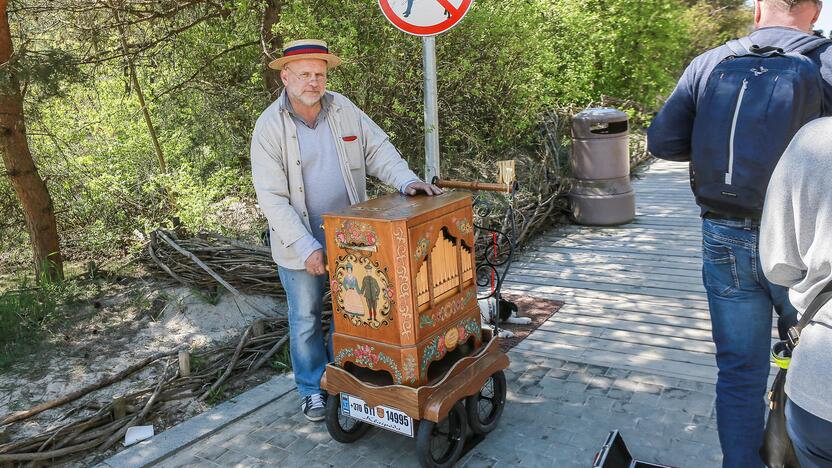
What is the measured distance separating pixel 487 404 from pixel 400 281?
1164mm

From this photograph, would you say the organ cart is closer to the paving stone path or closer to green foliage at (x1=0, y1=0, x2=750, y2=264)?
the paving stone path

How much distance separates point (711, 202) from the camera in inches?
97.5

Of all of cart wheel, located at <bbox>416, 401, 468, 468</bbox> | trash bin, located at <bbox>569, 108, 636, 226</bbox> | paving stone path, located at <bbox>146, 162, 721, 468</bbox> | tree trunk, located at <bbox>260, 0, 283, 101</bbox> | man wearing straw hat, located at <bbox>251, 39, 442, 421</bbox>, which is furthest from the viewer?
trash bin, located at <bbox>569, 108, 636, 226</bbox>

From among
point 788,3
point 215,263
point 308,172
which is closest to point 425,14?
point 308,172

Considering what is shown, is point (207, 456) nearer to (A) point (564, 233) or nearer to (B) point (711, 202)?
(B) point (711, 202)

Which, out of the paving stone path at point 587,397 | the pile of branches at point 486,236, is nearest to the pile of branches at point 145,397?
the paving stone path at point 587,397

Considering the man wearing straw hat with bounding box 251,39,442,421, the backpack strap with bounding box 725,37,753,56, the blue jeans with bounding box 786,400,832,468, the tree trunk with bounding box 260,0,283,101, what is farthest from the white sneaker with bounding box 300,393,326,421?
the tree trunk with bounding box 260,0,283,101

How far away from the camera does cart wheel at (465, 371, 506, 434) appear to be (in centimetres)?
324

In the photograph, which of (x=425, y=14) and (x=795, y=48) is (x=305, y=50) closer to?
(x=425, y=14)

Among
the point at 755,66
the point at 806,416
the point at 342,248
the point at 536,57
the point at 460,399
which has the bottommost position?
the point at 460,399

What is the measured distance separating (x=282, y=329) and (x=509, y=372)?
68.2 inches

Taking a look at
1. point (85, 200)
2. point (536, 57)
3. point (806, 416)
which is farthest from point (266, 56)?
point (806, 416)

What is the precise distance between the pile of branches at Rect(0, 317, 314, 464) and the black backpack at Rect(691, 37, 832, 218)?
3097mm

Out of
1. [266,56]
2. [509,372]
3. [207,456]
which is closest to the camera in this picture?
[207,456]
